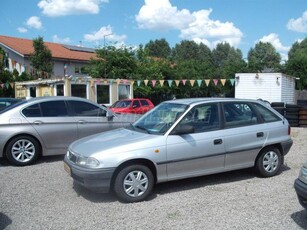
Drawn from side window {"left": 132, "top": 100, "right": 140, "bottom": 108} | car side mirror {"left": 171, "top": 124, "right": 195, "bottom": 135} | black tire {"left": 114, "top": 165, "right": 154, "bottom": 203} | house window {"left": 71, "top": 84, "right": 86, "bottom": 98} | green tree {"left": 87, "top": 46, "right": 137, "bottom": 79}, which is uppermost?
green tree {"left": 87, "top": 46, "right": 137, "bottom": 79}

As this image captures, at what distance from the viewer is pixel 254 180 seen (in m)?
6.49

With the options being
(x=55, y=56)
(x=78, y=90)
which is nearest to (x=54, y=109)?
(x=78, y=90)

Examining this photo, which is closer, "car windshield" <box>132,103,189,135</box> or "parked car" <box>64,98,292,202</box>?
"parked car" <box>64,98,292,202</box>

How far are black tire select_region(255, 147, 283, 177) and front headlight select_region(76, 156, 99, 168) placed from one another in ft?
10.4

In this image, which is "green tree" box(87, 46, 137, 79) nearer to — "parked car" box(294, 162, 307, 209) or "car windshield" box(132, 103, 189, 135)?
"car windshield" box(132, 103, 189, 135)

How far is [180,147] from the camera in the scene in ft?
18.3

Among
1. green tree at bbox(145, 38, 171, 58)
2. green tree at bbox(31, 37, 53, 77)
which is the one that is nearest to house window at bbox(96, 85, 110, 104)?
green tree at bbox(31, 37, 53, 77)

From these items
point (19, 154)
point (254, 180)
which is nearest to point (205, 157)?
point (254, 180)

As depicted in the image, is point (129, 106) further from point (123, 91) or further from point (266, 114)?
point (266, 114)

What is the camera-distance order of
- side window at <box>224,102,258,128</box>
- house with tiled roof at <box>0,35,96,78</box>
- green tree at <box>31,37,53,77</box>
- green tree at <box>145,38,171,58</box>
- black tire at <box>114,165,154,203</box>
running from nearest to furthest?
1. black tire at <box>114,165,154,203</box>
2. side window at <box>224,102,258,128</box>
3. green tree at <box>31,37,53,77</box>
4. house with tiled roof at <box>0,35,96,78</box>
5. green tree at <box>145,38,171,58</box>

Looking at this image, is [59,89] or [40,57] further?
[40,57]

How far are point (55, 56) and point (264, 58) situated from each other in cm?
5150

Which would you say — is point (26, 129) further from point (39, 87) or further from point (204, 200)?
point (39, 87)

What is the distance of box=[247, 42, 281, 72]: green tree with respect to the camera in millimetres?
47869
